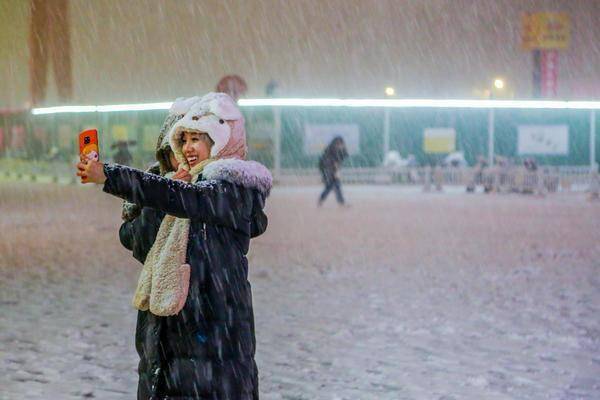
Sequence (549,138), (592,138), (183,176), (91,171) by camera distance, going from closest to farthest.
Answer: (91,171) < (183,176) < (592,138) < (549,138)

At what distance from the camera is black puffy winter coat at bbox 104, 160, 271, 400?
2.86m

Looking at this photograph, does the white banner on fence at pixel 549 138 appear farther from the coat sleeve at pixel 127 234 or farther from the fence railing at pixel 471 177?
the coat sleeve at pixel 127 234

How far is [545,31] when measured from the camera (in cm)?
4241

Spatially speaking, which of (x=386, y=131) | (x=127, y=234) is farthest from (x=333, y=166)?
(x=127, y=234)

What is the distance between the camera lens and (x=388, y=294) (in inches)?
337

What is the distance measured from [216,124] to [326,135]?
3529cm

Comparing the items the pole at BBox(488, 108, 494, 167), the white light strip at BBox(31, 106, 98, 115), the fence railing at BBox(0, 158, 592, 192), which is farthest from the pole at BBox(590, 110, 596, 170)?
the white light strip at BBox(31, 106, 98, 115)

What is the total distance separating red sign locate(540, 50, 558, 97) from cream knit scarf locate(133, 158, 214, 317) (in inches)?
1559

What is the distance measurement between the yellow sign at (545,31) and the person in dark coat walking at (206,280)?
4125 centimetres

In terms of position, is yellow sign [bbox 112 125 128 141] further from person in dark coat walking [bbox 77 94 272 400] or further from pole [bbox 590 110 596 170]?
person in dark coat walking [bbox 77 94 272 400]

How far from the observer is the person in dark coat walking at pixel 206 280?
9.31ft

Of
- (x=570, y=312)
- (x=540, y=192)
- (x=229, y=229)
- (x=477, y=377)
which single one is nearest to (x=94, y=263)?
(x=570, y=312)

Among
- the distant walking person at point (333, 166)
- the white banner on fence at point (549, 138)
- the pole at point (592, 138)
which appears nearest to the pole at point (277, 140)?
the white banner on fence at point (549, 138)

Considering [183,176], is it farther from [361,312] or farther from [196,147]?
[361,312]
